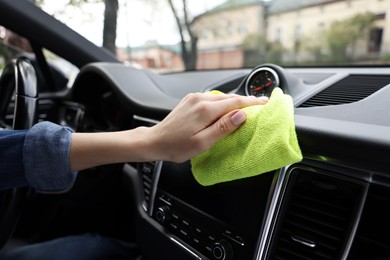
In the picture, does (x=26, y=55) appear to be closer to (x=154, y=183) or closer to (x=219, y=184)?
(x=154, y=183)

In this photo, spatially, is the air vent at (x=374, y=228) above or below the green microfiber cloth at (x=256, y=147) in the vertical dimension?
below

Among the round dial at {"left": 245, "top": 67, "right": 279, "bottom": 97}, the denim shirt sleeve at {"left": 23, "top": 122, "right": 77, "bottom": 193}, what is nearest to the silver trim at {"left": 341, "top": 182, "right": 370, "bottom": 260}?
the round dial at {"left": 245, "top": 67, "right": 279, "bottom": 97}

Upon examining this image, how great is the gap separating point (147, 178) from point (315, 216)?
2.14ft

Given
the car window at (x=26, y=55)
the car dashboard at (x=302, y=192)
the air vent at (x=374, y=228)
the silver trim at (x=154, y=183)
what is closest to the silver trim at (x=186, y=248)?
the car dashboard at (x=302, y=192)

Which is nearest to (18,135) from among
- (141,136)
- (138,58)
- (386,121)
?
(141,136)

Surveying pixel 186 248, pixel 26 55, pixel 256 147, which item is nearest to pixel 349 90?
pixel 256 147

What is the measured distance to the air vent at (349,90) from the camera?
0.88 meters

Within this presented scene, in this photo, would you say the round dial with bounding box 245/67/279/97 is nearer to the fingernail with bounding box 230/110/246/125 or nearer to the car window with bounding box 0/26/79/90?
the fingernail with bounding box 230/110/246/125

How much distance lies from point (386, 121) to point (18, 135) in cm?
78

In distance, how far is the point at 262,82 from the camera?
105 centimetres

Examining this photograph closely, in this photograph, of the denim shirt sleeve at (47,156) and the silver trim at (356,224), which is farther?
the denim shirt sleeve at (47,156)

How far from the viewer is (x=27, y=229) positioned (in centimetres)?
162

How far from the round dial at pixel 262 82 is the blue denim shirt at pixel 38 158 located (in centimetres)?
57

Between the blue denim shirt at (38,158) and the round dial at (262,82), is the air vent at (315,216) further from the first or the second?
the blue denim shirt at (38,158)
